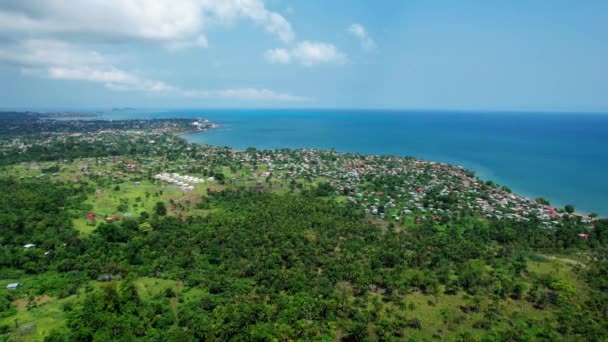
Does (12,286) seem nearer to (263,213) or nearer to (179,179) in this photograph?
(263,213)

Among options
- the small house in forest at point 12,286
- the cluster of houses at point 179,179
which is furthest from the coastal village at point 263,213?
the cluster of houses at point 179,179

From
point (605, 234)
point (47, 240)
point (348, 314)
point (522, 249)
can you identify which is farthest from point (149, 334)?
point (605, 234)

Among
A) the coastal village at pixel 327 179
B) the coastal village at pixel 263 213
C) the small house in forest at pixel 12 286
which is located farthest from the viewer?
the coastal village at pixel 327 179

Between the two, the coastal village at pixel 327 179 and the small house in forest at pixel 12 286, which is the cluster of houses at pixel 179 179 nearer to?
the coastal village at pixel 327 179

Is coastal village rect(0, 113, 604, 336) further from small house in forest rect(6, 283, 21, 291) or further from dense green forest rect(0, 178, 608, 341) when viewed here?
dense green forest rect(0, 178, 608, 341)

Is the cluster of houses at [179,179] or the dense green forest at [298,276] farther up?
the cluster of houses at [179,179]

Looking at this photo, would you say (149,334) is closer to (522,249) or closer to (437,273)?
(437,273)

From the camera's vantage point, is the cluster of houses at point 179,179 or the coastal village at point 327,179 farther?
the cluster of houses at point 179,179

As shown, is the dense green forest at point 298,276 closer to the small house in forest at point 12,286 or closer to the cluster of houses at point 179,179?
the small house in forest at point 12,286

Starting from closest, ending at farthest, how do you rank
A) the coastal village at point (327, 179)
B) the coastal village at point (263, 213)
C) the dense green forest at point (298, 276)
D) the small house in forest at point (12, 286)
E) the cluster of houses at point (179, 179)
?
the dense green forest at point (298, 276) → the small house in forest at point (12, 286) → the coastal village at point (263, 213) → the coastal village at point (327, 179) → the cluster of houses at point (179, 179)
